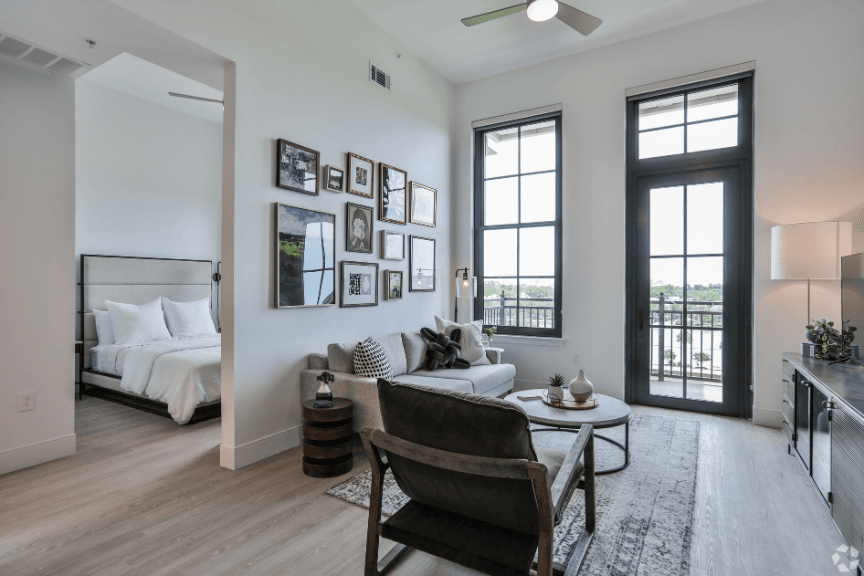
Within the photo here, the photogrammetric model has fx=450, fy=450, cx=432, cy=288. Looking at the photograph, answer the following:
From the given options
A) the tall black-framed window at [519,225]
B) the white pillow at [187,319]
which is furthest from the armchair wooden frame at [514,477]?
the white pillow at [187,319]

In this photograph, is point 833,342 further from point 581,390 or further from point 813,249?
point 581,390

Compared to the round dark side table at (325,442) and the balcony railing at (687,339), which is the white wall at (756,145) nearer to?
the balcony railing at (687,339)

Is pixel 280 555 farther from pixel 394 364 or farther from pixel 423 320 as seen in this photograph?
pixel 423 320

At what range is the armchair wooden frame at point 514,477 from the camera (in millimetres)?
1363

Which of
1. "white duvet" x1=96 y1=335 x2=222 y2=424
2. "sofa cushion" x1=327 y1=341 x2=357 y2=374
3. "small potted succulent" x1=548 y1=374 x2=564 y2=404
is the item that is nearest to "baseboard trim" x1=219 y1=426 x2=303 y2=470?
"sofa cushion" x1=327 y1=341 x2=357 y2=374

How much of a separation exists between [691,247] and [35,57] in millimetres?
5379

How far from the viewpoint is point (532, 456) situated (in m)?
1.43

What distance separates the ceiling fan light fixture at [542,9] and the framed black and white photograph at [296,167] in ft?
6.18

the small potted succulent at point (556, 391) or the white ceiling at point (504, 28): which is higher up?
the white ceiling at point (504, 28)

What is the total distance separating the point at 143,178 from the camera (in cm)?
551

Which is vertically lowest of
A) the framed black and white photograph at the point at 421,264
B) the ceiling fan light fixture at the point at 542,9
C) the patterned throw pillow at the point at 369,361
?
the patterned throw pillow at the point at 369,361

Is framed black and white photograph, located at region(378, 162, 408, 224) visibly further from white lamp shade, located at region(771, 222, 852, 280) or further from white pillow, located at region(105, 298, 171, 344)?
white lamp shade, located at region(771, 222, 852, 280)

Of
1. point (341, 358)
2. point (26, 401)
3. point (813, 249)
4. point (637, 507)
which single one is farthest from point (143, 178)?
point (813, 249)

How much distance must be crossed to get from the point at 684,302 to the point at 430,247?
2645 mm
